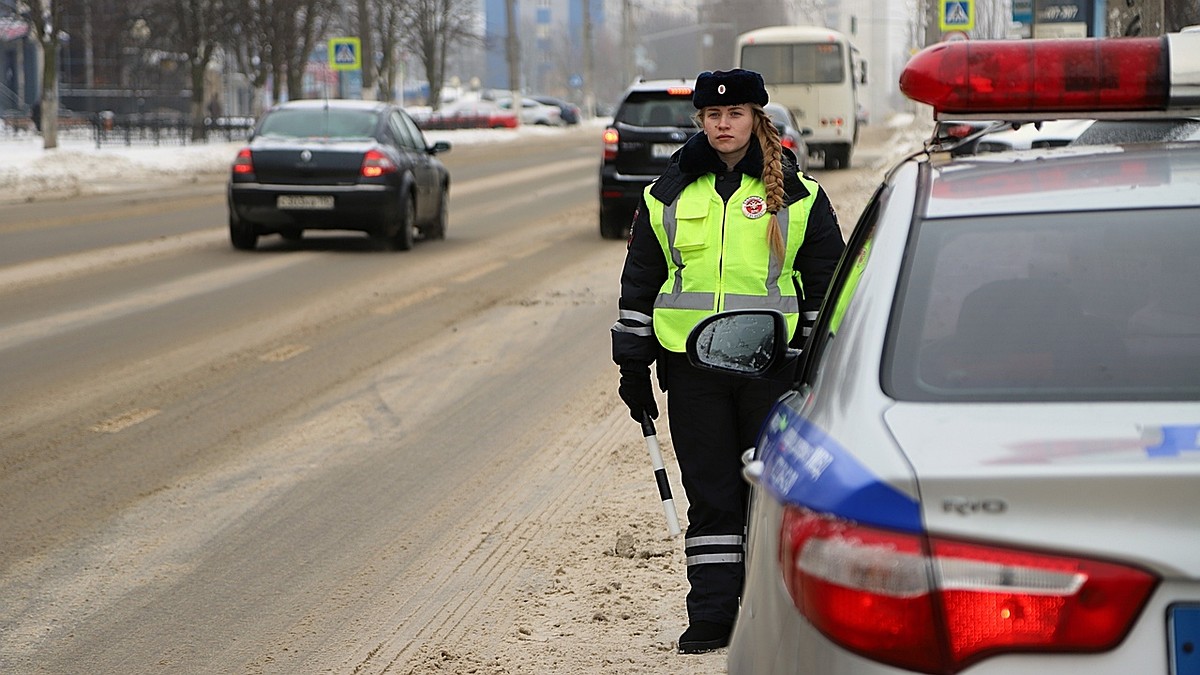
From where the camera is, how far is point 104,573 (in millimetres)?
5750

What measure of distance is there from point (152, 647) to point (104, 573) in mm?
863

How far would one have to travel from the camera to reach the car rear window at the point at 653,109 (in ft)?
61.2

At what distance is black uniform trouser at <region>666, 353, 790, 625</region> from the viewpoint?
469 cm

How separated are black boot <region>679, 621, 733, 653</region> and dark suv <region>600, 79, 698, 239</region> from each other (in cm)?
1380

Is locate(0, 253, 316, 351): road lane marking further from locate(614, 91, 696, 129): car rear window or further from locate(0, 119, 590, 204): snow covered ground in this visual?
locate(0, 119, 590, 204): snow covered ground

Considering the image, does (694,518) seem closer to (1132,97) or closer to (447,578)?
(447,578)

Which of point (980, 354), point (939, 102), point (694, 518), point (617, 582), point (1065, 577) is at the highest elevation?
point (939, 102)

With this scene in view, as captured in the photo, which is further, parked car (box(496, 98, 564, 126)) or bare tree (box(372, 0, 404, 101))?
parked car (box(496, 98, 564, 126))

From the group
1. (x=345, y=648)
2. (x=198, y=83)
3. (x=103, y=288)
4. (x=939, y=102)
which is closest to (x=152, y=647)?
(x=345, y=648)

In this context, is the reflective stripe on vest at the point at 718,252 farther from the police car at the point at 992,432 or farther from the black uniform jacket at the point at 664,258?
the police car at the point at 992,432

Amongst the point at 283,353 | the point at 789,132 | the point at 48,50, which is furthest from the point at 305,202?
the point at 48,50

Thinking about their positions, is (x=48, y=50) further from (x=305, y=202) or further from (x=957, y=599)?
(x=957, y=599)

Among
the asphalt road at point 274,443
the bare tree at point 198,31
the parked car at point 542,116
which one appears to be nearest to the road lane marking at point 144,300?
Answer: the asphalt road at point 274,443

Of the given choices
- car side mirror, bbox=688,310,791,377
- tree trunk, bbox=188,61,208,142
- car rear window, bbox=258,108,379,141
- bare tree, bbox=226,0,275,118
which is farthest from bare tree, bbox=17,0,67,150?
car side mirror, bbox=688,310,791,377
